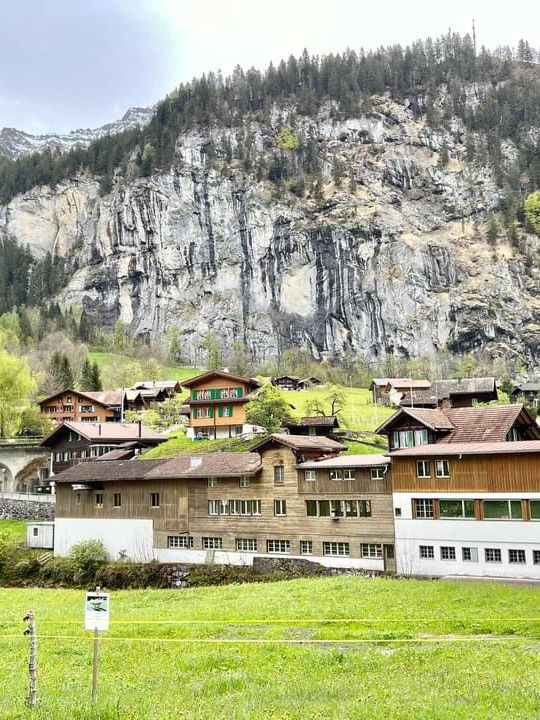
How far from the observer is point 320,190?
7338 inches

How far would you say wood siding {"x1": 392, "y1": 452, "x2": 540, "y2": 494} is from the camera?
102 feet

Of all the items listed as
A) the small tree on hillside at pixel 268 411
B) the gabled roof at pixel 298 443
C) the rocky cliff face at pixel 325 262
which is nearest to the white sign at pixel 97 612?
the gabled roof at pixel 298 443

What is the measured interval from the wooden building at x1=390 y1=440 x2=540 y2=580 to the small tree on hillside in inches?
1103

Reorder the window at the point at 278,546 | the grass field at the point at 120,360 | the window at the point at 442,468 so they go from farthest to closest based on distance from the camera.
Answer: the grass field at the point at 120,360, the window at the point at 278,546, the window at the point at 442,468

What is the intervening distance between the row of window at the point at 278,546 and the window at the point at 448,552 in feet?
11.8

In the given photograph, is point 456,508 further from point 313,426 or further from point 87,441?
point 87,441

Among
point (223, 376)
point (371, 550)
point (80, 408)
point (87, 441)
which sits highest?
point (223, 376)

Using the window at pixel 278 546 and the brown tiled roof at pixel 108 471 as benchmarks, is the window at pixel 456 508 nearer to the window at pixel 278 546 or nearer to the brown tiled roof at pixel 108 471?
the window at pixel 278 546

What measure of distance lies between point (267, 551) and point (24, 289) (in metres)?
178

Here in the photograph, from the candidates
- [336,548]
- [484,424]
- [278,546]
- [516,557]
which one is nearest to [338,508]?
[336,548]

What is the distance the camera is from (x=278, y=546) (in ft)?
128

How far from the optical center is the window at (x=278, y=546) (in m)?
38.5

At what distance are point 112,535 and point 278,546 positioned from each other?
12.4m

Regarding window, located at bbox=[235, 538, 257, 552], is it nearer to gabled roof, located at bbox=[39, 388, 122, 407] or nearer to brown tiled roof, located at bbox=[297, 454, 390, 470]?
brown tiled roof, located at bbox=[297, 454, 390, 470]
